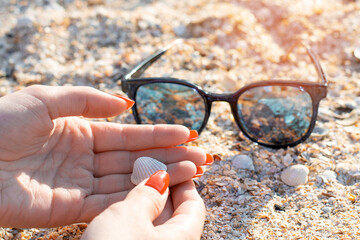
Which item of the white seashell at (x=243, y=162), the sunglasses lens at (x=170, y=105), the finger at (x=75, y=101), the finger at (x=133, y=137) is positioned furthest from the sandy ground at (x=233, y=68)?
the finger at (x=75, y=101)

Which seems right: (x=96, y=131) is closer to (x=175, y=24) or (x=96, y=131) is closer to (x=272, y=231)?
(x=272, y=231)

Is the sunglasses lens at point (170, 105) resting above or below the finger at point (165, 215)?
above

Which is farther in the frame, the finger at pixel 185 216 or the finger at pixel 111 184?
the finger at pixel 111 184

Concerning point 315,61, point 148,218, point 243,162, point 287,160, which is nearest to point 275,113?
point 287,160

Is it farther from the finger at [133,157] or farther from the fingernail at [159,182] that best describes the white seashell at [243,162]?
the fingernail at [159,182]

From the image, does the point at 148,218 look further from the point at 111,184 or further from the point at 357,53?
the point at 357,53

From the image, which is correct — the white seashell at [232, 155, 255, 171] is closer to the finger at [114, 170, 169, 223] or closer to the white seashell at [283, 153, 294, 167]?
the white seashell at [283, 153, 294, 167]

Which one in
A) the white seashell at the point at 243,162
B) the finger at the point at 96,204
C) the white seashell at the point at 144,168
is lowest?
the finger at the point at 96,204

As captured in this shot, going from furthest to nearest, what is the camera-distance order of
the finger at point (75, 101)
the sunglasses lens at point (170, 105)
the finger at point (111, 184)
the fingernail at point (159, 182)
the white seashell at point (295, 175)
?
the sunglasses lens at point (170, 105)
the white seashell at point (295, 175)
the finger at point (111, 184)
the finger at point (75, 101)
the fingernail at point (159, 182)
